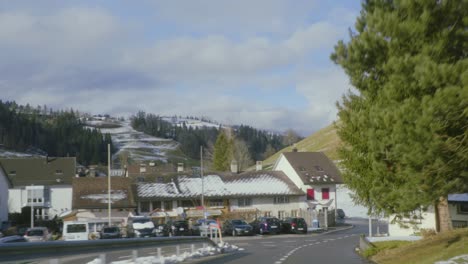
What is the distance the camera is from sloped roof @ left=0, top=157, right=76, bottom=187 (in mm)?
87875

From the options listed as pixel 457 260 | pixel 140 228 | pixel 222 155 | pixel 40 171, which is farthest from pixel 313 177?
pixel 457 260

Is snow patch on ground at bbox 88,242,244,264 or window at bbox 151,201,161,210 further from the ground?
window at bbox 151,201,161,210

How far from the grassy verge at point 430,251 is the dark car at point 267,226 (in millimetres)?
26037

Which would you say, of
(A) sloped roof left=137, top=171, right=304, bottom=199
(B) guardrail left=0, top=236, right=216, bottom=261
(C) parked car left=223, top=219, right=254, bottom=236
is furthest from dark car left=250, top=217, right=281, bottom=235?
(B) guardrail left=0, top=236, right=216, bottom=261

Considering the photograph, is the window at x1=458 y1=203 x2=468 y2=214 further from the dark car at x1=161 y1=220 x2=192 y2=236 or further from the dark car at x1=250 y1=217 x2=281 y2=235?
the dark car at x1=161 y1=220 x2=192 y2=236

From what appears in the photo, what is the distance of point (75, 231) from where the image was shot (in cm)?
4466

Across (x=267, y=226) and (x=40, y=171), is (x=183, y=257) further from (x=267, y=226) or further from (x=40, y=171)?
(x=40, y=171)

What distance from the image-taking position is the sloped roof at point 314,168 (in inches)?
3127

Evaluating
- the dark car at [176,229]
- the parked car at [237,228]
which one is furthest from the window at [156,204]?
the dark car at [176,229]

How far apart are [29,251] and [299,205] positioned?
2605 inches

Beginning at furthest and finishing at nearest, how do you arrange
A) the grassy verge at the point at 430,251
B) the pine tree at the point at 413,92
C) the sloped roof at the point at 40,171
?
the sloped roof at the point at 40,171 < the grassy verge at the point at 430,251 < the pine tree at the point at 413,92

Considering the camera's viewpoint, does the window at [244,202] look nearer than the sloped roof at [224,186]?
No

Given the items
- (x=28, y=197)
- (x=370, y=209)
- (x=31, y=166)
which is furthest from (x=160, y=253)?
(x=31, y=166)

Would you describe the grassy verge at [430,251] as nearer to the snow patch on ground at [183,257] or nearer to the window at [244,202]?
the snow patch on ground at [183,257]
